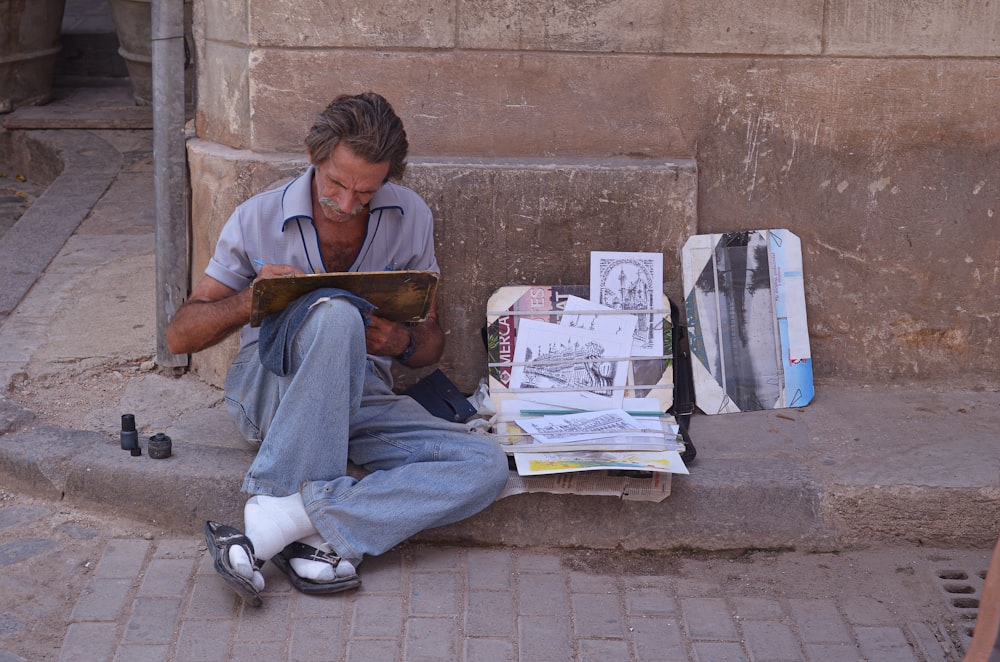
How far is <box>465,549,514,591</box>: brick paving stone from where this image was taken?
3.36 meters

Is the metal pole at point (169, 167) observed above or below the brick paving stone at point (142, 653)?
above

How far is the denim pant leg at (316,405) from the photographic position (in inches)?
126

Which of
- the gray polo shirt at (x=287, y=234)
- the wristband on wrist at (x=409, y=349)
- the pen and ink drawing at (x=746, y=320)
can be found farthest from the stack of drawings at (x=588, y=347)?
the gray polo shirt at (x=287, y=234)

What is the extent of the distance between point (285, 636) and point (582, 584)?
0.85m

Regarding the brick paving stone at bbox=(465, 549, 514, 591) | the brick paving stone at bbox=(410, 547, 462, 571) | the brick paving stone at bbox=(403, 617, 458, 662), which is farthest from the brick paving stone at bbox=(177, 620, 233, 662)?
the brick paving stone at bbox=(465, 549, 514, 591)

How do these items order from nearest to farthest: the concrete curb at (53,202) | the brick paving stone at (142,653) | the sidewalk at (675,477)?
the brick paving stone at (142,653)
the sidewalk at (675,477)
the concrete curb at (53,202)

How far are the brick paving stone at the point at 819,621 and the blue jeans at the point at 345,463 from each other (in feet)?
2.91

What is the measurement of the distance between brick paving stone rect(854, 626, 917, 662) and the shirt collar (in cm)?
177

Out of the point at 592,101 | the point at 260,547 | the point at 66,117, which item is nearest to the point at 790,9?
the point at 592,101

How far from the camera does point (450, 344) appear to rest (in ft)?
13.6

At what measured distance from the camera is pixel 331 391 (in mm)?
3225

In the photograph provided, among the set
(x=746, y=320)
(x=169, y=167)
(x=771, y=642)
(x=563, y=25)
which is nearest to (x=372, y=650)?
(x=771, y=642)

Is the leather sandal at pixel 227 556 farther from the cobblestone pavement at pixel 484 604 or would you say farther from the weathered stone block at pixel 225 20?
the weathered stone block at pixel 225 20

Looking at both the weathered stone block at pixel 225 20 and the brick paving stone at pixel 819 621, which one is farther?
the weathered stone block at pixel 225 20
